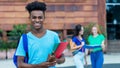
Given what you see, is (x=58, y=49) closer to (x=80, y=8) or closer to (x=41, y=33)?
(x=41, y=33)

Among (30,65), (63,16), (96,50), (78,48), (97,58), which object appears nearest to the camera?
(30,65)

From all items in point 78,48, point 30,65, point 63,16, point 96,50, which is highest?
point 30,65

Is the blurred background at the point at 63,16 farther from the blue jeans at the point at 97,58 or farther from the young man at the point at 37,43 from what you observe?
the young man at the point at 37,43

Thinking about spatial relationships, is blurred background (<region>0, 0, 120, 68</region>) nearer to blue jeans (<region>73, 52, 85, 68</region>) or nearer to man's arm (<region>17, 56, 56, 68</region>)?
blue jeans (<region>73, 52, 85, 68</region>)

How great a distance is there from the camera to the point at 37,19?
147 inches

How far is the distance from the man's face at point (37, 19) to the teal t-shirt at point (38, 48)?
116 mm

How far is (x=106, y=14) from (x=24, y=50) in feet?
75.6

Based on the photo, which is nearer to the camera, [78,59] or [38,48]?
[38,48]

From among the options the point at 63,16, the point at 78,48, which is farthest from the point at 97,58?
the point at 63,16

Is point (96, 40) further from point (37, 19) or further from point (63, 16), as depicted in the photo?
point (63, 16)

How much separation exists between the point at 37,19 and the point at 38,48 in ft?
0.94

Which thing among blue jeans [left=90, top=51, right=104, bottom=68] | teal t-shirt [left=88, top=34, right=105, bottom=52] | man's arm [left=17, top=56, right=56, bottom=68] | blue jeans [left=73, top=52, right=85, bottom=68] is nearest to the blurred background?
teal t-shirt [left=88, top=34, right=105, bottom=52]

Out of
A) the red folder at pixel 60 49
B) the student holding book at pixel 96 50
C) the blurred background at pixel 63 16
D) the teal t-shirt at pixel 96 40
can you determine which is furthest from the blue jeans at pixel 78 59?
the blurred background at pixel 63 16

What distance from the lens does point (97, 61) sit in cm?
1026
